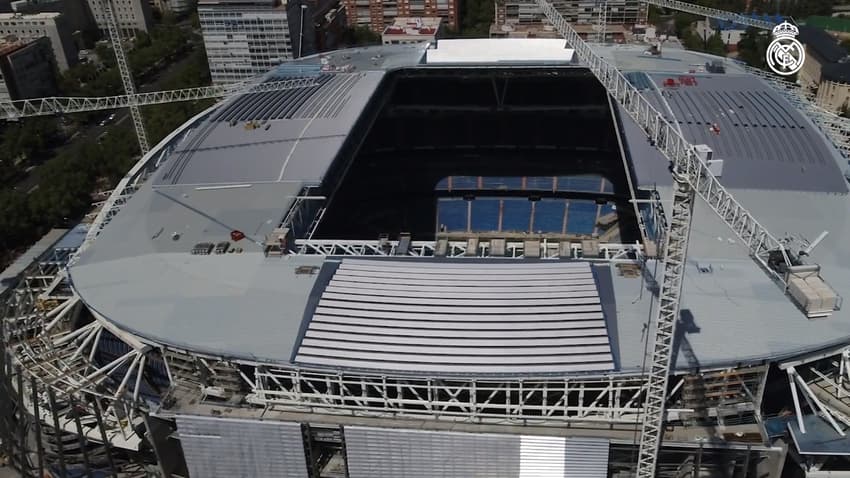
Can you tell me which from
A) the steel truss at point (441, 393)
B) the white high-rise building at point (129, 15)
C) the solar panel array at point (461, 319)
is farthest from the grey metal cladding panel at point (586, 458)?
the white high-rise building at point (129, 15)

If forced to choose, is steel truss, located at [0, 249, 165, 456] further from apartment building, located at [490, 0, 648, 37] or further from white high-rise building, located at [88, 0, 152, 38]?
white high-rise building, located at [88, 0, 152, 38]

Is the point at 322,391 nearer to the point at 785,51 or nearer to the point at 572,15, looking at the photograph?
the point at 785,51

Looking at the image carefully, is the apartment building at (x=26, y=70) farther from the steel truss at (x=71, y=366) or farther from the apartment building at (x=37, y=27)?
the steel truss at (x=71, y=366)

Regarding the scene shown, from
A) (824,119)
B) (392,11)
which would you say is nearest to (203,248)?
(824,119)

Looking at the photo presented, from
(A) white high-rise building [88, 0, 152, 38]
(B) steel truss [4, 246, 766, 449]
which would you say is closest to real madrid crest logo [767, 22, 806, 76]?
(B) steel truss [4, 246, 766, 449]

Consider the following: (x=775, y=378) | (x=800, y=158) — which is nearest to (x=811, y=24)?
(x=800, y=158)

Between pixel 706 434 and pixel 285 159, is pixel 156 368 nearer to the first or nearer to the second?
pixel 285 159
